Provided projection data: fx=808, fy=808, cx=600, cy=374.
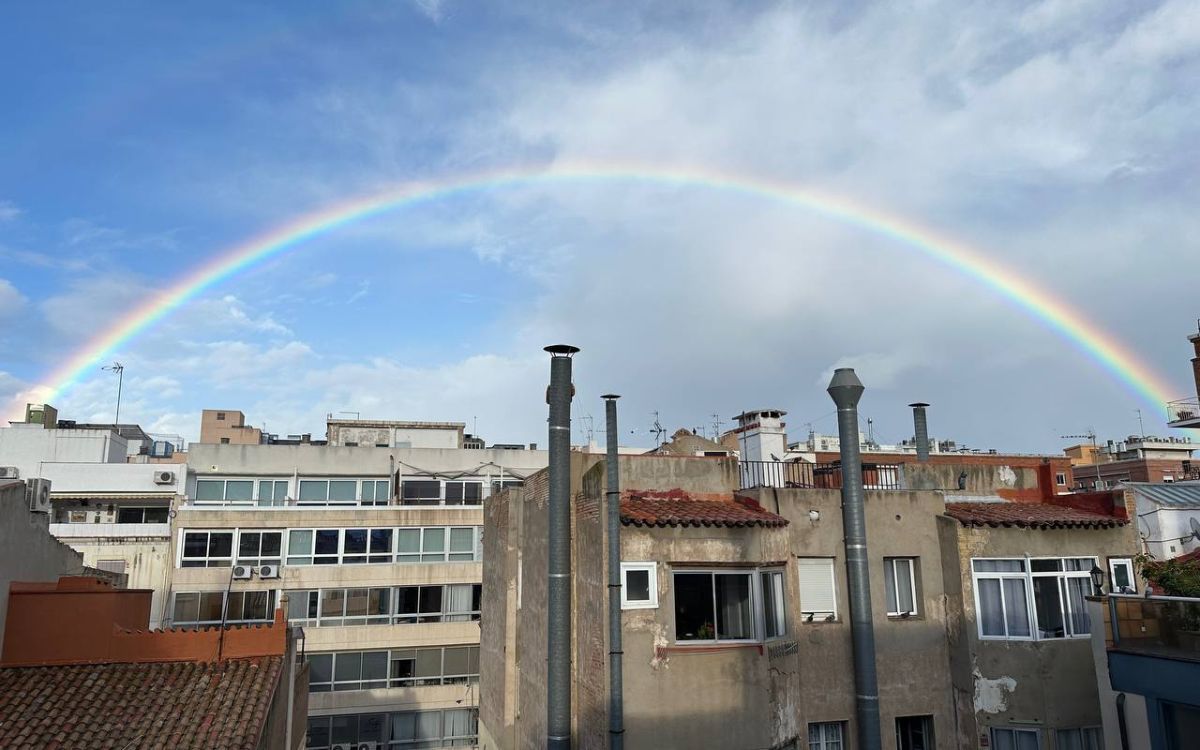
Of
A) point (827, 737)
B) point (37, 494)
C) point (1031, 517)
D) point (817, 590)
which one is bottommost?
point (827, 737)

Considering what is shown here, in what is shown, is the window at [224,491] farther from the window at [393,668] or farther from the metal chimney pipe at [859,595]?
the metal chimney pipe at [859,595]

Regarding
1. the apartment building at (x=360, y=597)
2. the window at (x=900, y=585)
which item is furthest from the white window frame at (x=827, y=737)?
the apartment building at (x=360, y=597)

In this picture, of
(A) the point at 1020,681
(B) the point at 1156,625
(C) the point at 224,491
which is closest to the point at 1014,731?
(A) the point at 1020,681

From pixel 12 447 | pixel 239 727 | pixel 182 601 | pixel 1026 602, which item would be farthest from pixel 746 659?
pixel 12 447

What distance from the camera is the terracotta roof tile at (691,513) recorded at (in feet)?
48.6

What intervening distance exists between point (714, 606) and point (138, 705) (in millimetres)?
10548

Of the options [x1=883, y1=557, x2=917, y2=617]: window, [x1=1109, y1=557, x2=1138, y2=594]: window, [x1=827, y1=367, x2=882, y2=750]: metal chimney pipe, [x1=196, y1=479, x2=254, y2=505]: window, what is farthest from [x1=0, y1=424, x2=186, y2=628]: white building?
[x1=1109, y1=557, x2=1138, y2=594]: window

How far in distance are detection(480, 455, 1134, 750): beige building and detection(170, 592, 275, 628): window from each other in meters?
22.5

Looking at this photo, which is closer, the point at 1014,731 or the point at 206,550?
the point at 1014,731

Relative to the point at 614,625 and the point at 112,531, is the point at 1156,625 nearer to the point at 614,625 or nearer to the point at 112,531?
the point at 614,625

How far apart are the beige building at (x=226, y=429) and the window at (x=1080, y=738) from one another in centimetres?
6121

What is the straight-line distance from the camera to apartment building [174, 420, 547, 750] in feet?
120

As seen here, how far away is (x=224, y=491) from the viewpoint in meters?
42.4

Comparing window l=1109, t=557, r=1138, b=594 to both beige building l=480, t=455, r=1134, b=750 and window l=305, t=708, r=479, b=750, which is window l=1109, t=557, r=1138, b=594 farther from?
window l=305, t=708, r=479, b=750
